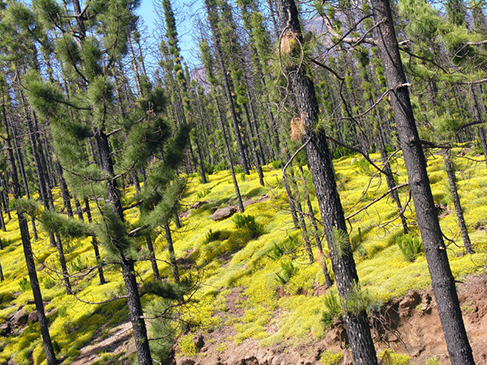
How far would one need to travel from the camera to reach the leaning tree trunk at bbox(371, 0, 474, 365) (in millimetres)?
3555

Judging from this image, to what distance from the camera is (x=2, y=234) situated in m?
29.8

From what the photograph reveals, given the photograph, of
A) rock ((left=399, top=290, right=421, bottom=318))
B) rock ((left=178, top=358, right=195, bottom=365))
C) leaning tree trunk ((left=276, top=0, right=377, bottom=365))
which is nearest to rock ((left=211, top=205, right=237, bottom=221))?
rock ((left=178, top=358, right=195, bottom=365))

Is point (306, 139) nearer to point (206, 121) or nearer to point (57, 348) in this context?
point (57, 348)

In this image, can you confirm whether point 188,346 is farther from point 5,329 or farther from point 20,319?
point 5,329

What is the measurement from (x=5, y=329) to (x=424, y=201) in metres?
17.7

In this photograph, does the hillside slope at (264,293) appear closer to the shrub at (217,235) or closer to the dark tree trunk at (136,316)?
the shrub at (217,235)

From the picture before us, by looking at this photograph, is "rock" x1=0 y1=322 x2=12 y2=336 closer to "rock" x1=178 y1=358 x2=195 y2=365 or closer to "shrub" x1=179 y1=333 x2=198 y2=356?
"shrub" x1=179 y1=333 x2=198 y2=356

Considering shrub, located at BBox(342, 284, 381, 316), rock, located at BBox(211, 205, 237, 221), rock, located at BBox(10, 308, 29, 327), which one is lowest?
rock, located at BBox(10, 308, 29, 327)

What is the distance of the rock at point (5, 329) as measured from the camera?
14711mm

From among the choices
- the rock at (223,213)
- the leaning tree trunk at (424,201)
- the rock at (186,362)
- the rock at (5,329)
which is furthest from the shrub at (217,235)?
the leaning tree trunk at (424,201)

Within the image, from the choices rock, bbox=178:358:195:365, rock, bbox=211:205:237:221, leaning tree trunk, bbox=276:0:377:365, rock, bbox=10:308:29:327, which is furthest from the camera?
rock, bbox=211:205:237:221

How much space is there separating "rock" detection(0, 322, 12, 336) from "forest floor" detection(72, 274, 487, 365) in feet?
32.1

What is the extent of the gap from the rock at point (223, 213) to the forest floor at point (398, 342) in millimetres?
8991

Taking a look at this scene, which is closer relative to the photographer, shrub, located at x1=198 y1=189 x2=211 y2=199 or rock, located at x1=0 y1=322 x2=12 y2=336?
rock, located at x1=0 y1=322 x2=12 y2=336
